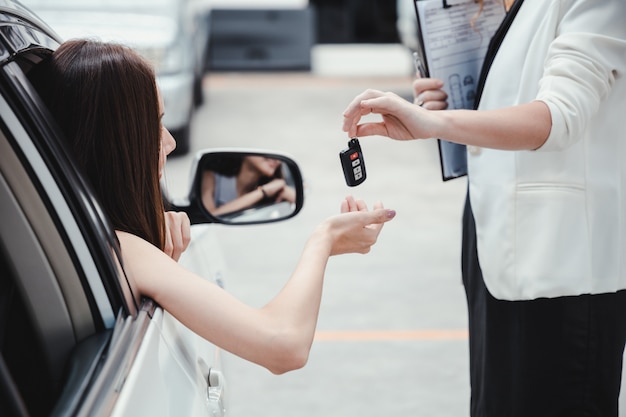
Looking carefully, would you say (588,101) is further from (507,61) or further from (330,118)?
(330,118)

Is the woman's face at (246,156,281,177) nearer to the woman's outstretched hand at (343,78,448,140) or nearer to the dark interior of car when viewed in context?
the woman's outstretched hand at (343,78,448,140)

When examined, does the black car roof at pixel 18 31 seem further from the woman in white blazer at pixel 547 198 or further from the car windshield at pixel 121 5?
the car windshield at pixel 121 5

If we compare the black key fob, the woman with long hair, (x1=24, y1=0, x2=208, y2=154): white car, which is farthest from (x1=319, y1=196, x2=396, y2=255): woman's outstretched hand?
(x1=24, y1=0, x2=208, y2=154): white car

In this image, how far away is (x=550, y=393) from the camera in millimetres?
1969

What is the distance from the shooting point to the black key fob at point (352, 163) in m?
1.75

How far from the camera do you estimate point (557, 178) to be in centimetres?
179

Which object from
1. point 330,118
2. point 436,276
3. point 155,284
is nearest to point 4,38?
point 155,284

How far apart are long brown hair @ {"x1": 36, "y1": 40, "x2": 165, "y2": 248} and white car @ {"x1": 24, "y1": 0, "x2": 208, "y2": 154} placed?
5.71 metres

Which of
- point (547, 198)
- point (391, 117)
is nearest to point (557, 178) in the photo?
point (547, 198)

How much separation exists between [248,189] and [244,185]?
0.01 m

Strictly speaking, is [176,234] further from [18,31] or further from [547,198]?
[547,198]

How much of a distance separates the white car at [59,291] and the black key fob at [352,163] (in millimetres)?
581

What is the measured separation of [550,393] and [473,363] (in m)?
0.28

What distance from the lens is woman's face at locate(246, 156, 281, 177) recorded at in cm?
209
